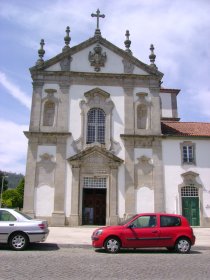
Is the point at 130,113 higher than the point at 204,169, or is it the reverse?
the point at 130,113

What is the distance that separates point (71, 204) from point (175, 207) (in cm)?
756

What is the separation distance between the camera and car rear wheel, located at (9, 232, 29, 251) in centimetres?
1141

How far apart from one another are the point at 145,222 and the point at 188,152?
44.7ft

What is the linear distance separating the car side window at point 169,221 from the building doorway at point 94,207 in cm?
1163

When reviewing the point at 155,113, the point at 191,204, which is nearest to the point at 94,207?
the point at 191,204

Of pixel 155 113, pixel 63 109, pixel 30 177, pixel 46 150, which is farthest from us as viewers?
pixel 155 113

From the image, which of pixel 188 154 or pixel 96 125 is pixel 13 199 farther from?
pixel 188 154

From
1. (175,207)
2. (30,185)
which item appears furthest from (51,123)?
(175,207)

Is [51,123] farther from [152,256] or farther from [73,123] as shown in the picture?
[152,256]

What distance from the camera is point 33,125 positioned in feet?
79.3

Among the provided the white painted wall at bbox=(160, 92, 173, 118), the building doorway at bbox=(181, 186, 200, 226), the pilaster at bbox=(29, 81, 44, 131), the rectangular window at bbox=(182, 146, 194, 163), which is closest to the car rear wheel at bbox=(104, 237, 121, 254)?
the building doorway at bbox=(181, 186, 200, 226)

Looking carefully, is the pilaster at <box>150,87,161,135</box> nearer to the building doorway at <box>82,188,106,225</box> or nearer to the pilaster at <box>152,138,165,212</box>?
the pilaster at <box>152,138,165,212</box>

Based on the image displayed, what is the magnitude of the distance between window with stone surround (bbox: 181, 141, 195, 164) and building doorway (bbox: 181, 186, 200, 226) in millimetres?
2033

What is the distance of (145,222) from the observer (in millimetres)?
11906
